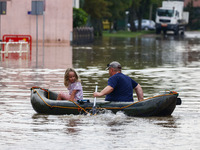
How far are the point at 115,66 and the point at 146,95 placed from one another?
3111 millimetres

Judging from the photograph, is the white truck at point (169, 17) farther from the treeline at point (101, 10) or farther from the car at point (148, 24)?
the car at point (148, 24)

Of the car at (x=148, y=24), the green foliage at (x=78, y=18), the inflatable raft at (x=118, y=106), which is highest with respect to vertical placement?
the green foliage at (x=78, y=18)

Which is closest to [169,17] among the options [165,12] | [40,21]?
[165,12]

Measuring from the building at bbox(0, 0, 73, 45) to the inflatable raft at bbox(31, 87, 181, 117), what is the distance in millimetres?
33398

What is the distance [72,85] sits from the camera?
11664 mm

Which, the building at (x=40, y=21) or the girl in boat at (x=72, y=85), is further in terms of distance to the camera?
the building at (x=40, y=21)

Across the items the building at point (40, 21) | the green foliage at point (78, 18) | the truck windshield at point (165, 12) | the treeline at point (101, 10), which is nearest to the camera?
the building at point (40, 21)

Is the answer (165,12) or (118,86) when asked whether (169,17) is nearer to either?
(165,12)

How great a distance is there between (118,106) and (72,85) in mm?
1077

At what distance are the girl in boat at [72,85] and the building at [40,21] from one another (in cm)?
3301

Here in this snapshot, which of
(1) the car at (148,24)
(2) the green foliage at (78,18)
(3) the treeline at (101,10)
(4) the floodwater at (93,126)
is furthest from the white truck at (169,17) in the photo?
(4) the floodwater at (93,126)

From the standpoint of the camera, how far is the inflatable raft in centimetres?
1107

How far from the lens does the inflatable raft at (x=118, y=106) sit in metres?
11.1

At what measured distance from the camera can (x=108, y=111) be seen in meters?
11.1
